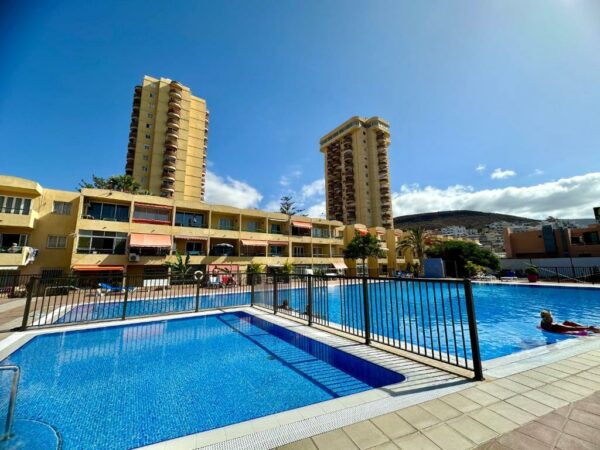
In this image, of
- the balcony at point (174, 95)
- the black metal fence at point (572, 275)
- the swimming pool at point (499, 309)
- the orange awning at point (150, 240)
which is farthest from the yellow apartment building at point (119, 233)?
the balcony at point (174, 95)

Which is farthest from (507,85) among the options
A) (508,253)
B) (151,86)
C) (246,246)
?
(151,86)

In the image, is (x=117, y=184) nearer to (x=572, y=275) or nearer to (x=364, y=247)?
(x=364, y=247)

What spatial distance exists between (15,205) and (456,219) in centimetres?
18296

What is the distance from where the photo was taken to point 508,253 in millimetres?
42688

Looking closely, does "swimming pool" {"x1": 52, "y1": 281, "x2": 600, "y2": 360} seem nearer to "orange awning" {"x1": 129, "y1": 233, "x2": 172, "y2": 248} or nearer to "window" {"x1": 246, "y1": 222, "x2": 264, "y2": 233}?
"orange awning" {"x1": 129, "y1": 233, "x2": 172, "y2": 248}

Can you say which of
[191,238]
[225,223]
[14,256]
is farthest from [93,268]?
[225,223]

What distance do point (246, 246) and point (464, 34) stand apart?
2750cm

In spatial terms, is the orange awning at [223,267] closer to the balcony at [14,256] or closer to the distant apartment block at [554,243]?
the balcony at [14,256]

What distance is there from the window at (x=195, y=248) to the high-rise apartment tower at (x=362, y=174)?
44492 millimetres

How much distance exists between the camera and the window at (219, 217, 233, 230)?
104 ft

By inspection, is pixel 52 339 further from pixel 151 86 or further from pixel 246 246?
pixel 151 86

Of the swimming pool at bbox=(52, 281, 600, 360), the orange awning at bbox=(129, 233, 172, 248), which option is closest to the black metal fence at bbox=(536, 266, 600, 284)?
the swimming pool at bbox=(52, 281, 600, 360)

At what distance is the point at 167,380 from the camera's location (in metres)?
4.90

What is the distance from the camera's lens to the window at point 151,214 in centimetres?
2628
